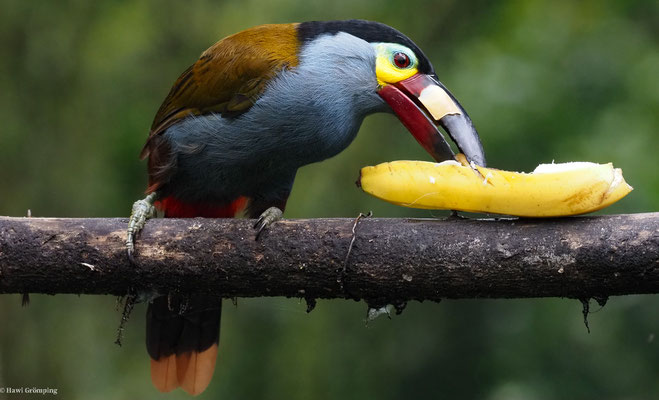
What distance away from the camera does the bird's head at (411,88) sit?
2760 millimetres

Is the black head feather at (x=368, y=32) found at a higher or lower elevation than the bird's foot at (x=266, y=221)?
higher

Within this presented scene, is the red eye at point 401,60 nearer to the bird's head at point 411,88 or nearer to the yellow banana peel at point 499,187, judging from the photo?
the bird's head at point 411,88

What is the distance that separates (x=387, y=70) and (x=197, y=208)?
1.00m

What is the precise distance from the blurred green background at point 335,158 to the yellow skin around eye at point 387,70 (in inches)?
42.7

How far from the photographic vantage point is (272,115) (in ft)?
9.66

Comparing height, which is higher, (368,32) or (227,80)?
(368,32)

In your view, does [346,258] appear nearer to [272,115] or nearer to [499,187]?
[499,187]

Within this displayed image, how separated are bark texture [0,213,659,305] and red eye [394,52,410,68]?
2.25 feet

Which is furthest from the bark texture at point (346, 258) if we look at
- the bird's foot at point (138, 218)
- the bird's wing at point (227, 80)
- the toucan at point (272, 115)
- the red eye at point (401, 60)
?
the red eye at point (401, 60)

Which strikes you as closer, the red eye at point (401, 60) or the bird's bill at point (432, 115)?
the bird's bill at point (432, 115)

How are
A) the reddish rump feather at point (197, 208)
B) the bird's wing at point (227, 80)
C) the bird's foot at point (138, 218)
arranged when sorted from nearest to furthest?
the bird's foot at point (138, 218) → the bird's wing at point (227, 80) → the reddish rump feather at point (197, 208)

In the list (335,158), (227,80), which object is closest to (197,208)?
(227,80)

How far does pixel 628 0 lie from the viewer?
4.09m

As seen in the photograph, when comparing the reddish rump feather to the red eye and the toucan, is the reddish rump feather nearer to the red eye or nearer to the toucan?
the toucan
